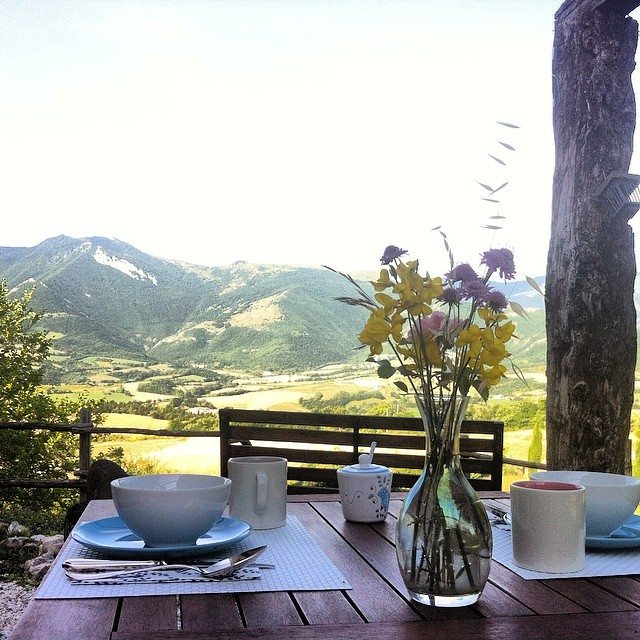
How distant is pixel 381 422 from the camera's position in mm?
2967

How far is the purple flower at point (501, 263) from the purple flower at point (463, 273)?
2 centimetres

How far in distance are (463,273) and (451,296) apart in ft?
0.10

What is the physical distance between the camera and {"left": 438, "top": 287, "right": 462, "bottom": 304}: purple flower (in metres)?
0.91

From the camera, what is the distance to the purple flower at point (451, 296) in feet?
3.00

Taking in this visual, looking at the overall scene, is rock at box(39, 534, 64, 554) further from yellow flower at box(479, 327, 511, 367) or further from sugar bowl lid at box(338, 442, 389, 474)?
yellow flower at box(479, 327, 511, 367)

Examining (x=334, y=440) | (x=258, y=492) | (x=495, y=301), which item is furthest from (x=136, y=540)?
(x=334, y=440)

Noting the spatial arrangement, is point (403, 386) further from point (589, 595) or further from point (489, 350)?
point (589, 595)

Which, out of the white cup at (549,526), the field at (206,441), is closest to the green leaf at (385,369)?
the white cup at (549,526)

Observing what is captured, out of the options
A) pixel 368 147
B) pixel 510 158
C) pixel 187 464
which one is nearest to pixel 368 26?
pixel 368 147

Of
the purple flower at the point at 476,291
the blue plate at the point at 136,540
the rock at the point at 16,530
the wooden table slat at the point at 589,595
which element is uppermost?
the purple flower at the point at 476,291

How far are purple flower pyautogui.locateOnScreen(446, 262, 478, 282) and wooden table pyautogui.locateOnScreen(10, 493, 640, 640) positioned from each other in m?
0.37

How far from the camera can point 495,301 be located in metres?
0.91

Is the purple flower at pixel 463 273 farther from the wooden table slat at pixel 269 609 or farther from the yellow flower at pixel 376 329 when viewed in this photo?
the wooden table slat at pixel 269 609

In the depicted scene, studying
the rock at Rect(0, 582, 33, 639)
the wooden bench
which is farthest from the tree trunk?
the rock at Rect(0, 582, 33, 639)
